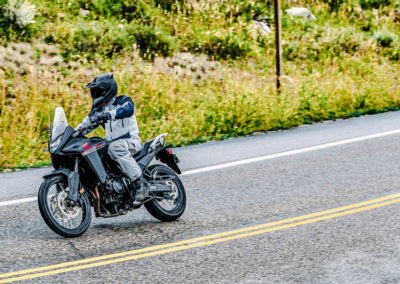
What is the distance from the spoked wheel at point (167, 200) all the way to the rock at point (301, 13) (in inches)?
627

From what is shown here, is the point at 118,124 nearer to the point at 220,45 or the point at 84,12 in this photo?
the point at 220,45

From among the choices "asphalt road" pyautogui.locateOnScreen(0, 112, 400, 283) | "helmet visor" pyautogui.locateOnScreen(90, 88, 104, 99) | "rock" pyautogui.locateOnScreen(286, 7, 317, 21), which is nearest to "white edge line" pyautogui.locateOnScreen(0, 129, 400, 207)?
"asphalt road" pyautogui.locateOnScreen(0, 112, 400, 283)

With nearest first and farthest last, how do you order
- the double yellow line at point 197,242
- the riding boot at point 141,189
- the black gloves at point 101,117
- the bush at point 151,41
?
→ the double yellow line at point 197,242
the black gloves at point 101,117
the riding boot at point 141,189
the bush at point 151,41

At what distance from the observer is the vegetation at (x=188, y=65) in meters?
12.8

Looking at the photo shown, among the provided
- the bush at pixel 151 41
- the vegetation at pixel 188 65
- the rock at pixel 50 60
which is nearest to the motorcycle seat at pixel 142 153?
the vegetation at pixel 188 65

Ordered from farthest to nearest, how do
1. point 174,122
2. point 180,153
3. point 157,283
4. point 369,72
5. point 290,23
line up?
point 290,23
point 369,72
point 174,122
point 180,153
point 157,283

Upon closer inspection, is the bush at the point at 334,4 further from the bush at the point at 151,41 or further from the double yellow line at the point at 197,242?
the double yellow line at the point at 197,242

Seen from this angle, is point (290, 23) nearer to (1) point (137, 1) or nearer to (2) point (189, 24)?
(2) point (189, 24)

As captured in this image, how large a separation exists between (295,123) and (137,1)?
848cm

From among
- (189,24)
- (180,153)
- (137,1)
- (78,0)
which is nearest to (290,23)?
(189,24)

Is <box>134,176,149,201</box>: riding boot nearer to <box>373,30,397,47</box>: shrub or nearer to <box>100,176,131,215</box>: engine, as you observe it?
<box>100,176,131,215</box>: engine

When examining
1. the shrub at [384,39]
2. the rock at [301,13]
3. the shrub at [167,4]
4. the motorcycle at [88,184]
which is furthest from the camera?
the rock at [301,13]

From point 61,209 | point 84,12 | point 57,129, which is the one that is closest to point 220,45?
point 84,12

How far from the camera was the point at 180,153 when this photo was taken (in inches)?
422
